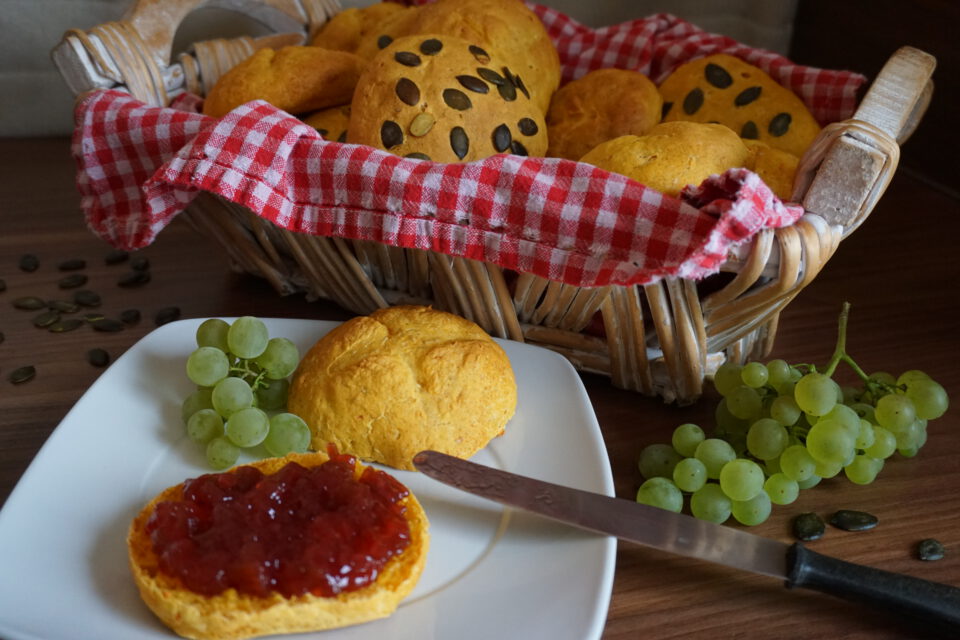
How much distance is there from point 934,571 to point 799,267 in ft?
1.07

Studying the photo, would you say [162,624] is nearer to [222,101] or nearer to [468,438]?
[468,438]

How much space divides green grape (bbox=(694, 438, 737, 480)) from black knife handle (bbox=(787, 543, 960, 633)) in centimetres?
13

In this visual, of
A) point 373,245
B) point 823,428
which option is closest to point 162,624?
point 373,245

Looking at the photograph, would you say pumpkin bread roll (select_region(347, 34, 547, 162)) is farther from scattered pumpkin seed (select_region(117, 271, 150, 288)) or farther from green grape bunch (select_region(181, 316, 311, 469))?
scattered pumpkin seed (select_region(117, 271, 150, 288))

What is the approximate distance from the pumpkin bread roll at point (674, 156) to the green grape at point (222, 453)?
522mm

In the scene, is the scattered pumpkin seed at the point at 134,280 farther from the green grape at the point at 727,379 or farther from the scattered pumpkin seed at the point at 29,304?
the green grape at the point at 727,379

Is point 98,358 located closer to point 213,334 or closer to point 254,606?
point 213,334

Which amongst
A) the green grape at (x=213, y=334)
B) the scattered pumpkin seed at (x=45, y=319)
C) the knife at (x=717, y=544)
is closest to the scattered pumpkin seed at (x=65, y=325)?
the scattered pumpkin seed at (x=45, y=319)

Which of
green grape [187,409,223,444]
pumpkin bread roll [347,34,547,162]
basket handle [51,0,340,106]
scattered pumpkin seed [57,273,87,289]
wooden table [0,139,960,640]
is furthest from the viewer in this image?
scattered pumpkin seed [57,273,87,289]

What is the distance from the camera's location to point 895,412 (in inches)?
36.1

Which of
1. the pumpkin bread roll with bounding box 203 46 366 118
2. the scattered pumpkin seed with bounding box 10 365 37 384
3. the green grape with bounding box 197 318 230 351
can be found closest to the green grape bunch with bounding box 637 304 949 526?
the green grape with bounding box 197 318 230 351

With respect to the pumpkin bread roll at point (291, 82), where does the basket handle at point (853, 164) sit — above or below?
above

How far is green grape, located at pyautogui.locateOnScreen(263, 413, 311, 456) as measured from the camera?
89 cm

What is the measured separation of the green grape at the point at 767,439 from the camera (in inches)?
35.5
